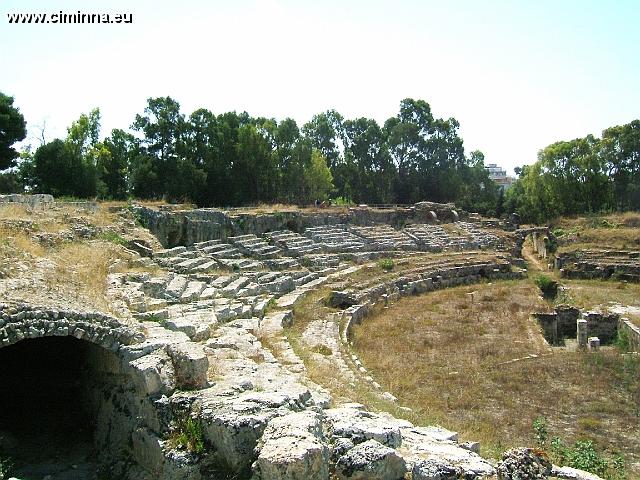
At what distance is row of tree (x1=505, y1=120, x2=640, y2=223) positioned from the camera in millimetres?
42219

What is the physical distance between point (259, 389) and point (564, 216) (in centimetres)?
3876

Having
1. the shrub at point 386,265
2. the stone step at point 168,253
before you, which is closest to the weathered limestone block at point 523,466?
the stone step at point 168,253

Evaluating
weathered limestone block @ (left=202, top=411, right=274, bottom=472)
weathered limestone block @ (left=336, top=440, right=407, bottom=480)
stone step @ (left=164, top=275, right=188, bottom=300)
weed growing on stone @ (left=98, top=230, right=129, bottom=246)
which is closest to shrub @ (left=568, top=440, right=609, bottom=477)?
weathered limestone block @ (left=336, top=440, right=407, bottom=480)

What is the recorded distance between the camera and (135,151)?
33.1 metres

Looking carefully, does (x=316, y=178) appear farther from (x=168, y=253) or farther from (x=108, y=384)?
(x=108, y=384)

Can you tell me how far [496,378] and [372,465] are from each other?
7556 mm

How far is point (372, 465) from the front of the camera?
5.28 meters

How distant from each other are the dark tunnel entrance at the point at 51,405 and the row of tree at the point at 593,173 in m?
39.9

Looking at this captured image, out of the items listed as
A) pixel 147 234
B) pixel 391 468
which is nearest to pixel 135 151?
pixel 147 234

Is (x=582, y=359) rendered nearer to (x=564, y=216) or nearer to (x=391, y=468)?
(x=391, y=468)

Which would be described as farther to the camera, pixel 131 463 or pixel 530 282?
pixel 530 282

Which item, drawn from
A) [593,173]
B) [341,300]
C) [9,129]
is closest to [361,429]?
[341,300]

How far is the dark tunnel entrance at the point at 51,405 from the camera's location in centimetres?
811

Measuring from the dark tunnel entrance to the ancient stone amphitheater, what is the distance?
0.06m
